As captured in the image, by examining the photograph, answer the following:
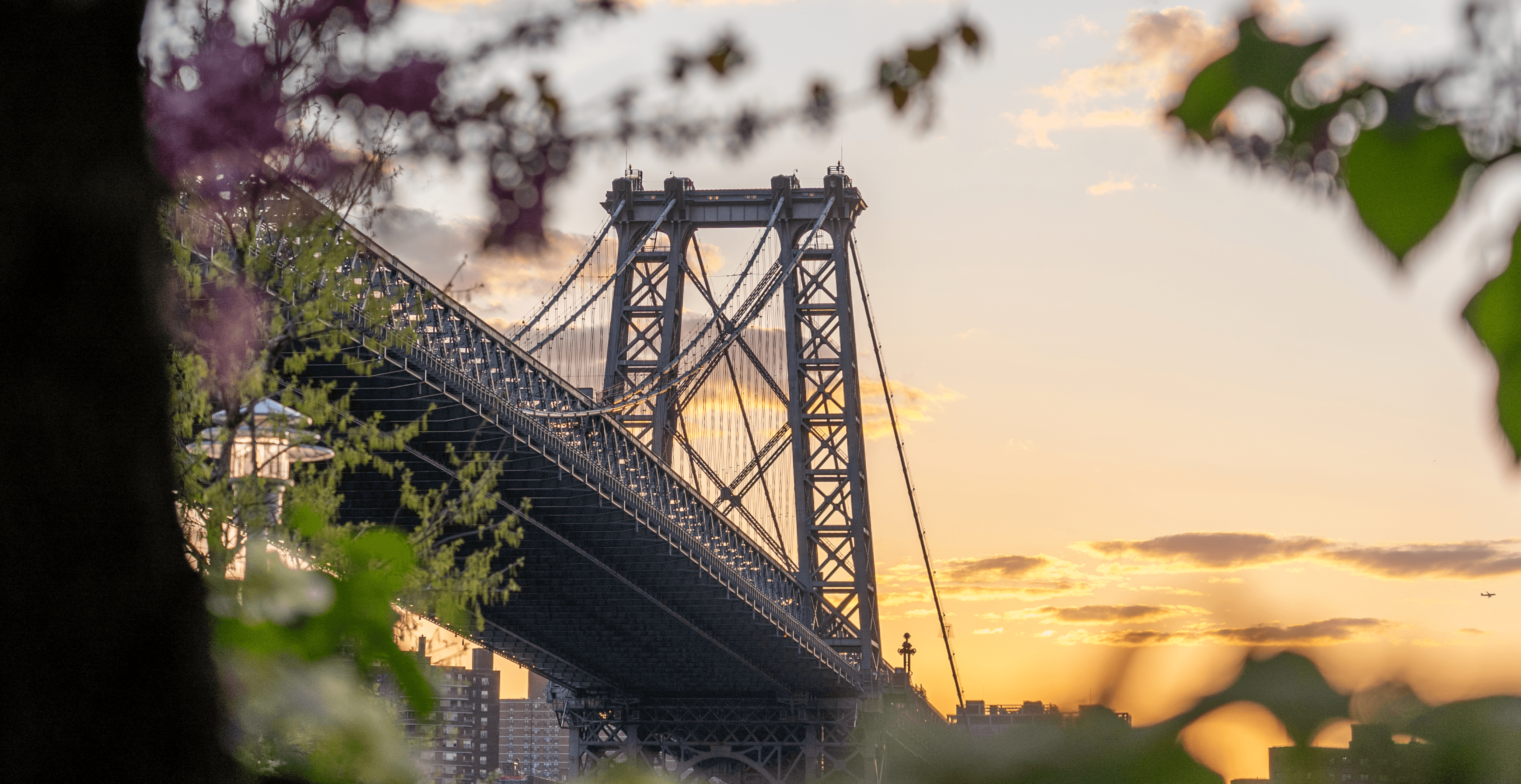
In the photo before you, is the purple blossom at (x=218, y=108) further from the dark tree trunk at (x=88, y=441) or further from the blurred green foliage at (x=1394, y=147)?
the blurred green foliage at (x=1394, y=147)

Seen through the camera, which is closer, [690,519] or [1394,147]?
[1394,147]

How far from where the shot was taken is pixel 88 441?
156 centimetres

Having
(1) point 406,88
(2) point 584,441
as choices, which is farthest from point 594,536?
(1) point 406,88

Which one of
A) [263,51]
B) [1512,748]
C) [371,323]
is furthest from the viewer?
[371,323]

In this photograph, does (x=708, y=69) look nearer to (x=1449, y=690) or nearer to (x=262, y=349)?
(x=1449, y=690)

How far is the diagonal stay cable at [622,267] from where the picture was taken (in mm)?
38375

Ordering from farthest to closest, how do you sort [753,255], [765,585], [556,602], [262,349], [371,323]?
1. [753,255]
2. [765,585]
3. [556,602]
4. [371,323]
5. [262,349]

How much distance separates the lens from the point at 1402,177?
29.0 inches

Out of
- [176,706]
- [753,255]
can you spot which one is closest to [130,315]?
[176,706]

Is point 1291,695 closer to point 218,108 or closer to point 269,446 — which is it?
point 218,108

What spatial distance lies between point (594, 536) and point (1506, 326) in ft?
94.5

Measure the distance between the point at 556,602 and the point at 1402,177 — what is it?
33.8 m

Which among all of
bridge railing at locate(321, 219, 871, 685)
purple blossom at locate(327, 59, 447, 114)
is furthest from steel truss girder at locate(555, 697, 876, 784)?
purple blossom at locate(327, 59, 447, 114)

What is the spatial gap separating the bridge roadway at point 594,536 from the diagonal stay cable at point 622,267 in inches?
27.9
